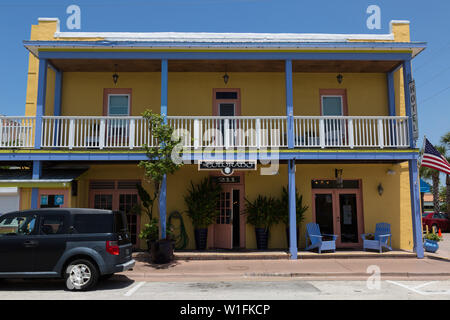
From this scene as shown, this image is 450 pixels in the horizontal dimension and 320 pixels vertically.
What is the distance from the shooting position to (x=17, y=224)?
7.89m

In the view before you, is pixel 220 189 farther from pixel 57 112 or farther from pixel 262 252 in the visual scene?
pixel 57 112

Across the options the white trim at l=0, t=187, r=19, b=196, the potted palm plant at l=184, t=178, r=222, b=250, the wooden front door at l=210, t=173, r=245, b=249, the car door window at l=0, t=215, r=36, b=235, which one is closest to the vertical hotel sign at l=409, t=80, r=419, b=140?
the wooden front door at l=210, t=173, r=245, b=249

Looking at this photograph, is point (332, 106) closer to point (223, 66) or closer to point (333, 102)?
point (333, 102)

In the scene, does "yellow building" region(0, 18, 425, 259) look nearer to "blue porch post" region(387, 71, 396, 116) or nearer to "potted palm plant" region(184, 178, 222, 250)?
"blue porch post" region(387, 71, 396, 116)

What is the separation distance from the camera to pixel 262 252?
12.0 metres

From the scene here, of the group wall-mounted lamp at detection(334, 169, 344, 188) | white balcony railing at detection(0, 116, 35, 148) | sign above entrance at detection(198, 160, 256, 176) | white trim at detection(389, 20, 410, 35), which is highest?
white trim at detection(389, 20, 410, 35)

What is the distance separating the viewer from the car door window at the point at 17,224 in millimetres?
7766

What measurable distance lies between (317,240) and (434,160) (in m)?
4.81

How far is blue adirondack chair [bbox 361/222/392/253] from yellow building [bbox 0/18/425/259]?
669mm

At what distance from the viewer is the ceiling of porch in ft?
41.8

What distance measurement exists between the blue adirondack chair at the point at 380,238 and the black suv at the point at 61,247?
27.7ft

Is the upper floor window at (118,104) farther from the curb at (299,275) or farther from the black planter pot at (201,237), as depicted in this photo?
the curb at (299,275)

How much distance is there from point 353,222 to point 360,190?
1245 millimetres

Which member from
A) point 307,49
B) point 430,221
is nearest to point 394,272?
point 307,49
